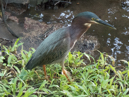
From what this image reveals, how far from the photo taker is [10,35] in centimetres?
447

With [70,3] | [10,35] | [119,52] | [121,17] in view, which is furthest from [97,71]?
[70,3]

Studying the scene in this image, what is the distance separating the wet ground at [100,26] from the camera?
14.0ft

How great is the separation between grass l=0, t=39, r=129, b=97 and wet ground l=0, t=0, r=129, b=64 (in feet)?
4.01

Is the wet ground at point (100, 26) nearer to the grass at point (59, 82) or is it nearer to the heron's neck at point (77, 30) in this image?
the grass at point (59, 82)

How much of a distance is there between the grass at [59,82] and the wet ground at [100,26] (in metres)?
1.22

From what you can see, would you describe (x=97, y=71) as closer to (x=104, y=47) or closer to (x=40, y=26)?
(x=104, y=47)

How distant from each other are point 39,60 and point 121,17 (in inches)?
158

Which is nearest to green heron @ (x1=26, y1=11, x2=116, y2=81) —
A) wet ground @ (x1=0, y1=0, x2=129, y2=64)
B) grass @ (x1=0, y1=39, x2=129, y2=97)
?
grass @ (x1=0, y1=39, x2=129, y2=97)

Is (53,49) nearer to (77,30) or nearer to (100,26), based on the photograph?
(77,30)

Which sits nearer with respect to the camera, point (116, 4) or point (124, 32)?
A: point (124, 32)

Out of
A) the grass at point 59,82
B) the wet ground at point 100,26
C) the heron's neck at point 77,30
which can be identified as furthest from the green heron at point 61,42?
the wet ground at point 100,26

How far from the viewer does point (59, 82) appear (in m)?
2.70

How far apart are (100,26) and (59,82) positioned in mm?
2848

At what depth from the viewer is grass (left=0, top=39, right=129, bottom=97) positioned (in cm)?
232
